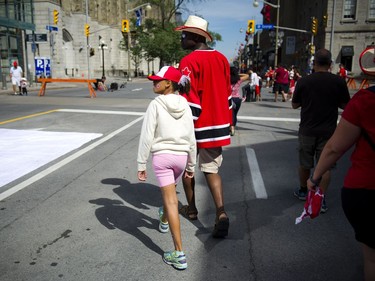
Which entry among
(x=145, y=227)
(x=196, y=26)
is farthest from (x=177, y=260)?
(x=196, y=26)

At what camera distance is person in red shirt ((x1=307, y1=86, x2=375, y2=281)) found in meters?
2.15

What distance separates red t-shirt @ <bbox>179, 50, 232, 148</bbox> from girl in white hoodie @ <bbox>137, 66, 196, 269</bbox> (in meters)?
0.40

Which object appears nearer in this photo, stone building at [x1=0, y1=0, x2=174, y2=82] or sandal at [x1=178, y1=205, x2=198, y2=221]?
sandal at [x1=178, y1=205, x2=198, y2=221]

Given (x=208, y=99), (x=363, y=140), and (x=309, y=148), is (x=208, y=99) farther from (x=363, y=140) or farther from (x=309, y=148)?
(x=363, y=140)

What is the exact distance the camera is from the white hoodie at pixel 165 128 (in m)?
3.19

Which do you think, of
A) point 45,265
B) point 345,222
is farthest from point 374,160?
point 45,265

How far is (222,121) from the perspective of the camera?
3805 mm

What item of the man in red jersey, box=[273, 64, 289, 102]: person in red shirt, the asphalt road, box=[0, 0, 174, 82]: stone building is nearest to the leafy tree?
box=[0, 0, 174, 82]: stone building

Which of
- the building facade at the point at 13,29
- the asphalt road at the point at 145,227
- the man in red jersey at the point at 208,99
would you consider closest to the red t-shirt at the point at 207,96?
the man in red jersey at the point at 208,99

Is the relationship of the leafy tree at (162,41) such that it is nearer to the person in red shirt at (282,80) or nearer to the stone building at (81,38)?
the stone building at (81,38)

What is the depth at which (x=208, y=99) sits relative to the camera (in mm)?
3760

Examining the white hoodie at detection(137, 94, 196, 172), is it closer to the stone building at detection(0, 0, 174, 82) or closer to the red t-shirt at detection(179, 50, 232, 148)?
the red t-shirt at detection(179, 50, 232, 148)

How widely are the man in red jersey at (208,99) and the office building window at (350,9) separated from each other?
40491 mm

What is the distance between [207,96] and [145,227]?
5.00 feet
